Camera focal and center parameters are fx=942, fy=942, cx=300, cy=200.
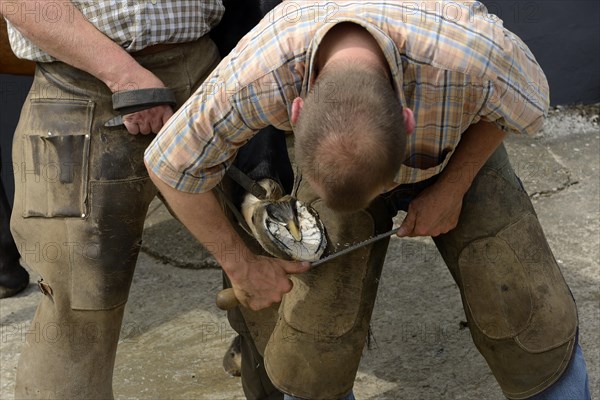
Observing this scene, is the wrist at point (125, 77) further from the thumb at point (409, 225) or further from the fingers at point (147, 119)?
the thumb at point (409, 225)

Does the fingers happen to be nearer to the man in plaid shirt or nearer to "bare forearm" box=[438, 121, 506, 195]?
the man in plaid shirt

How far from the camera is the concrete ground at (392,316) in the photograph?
11.5ft

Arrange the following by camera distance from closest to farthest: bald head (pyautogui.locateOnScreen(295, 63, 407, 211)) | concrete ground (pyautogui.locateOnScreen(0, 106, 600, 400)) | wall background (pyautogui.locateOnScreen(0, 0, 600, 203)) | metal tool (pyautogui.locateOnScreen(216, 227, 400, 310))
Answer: bald head (pyautogui.locateOnScreen(295, 63, 407, 211))
metal tool (pyautogui.locateOnScreen(216, 227, 400, 310))
concrete ground (pyautogui.locateOnScreen(0, 106, 600, 400))
wall background (pyautogui.locateOnScreen(0, 0, 600, 203))

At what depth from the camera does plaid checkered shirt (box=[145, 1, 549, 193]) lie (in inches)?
88.2

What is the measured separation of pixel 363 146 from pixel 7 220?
2557 mm

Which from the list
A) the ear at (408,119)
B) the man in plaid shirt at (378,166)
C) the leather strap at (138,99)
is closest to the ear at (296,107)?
the man in plaid shirt at (378,166)

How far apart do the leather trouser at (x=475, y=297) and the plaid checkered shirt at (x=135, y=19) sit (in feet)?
1.96

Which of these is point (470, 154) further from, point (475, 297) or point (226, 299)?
point (226, 299)

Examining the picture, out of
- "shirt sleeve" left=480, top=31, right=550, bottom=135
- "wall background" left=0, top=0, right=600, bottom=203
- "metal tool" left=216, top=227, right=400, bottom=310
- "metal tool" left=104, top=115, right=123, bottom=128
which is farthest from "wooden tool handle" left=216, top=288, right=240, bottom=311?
"wall background" left=0, top=0, right=600, bottom=203

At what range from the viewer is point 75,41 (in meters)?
2.74

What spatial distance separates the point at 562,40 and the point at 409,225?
2.95m

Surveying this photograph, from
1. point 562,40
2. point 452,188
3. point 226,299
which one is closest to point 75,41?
point 226,299

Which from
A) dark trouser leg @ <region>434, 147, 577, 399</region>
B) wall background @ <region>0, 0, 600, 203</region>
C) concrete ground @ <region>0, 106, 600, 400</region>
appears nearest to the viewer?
dark trouser leg @ <region>434, 147, 577, 399</region>

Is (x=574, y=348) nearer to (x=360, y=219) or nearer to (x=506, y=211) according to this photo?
(x=506, y=211)
